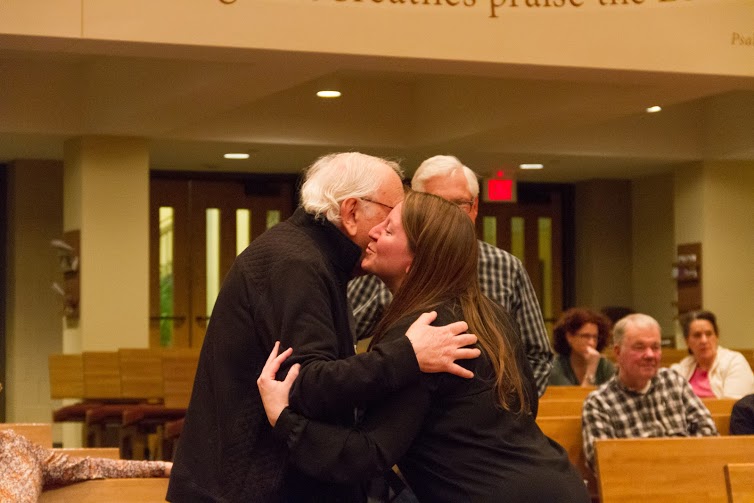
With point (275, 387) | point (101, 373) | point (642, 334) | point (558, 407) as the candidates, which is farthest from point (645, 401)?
point (101, 373)

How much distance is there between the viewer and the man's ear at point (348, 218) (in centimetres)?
268

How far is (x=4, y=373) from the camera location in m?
13.7

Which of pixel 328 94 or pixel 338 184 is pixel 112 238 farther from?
pixel 338 184

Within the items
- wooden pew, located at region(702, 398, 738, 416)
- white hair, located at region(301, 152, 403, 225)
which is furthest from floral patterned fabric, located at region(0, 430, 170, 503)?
wooden pew, located at region(702, 398, 738, 416)

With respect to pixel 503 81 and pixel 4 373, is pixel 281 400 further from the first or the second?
pixel 4 373

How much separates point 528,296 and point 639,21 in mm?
5238

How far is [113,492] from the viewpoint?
3.38 meters

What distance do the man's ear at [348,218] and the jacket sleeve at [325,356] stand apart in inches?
5.9

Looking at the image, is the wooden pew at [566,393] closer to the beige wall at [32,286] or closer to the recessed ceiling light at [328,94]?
the recessed ceiling light at [328,94]

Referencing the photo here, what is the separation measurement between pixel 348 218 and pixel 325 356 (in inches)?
14.1

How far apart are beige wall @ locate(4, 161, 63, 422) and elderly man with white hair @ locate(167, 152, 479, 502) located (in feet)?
37.4

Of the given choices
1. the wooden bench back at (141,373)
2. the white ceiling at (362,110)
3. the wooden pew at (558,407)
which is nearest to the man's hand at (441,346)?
the wooden pew at (558,407)

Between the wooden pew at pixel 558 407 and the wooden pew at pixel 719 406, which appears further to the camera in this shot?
the wooden pew at pixel 719 406

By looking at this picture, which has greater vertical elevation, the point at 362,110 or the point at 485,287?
the point at 362,110
